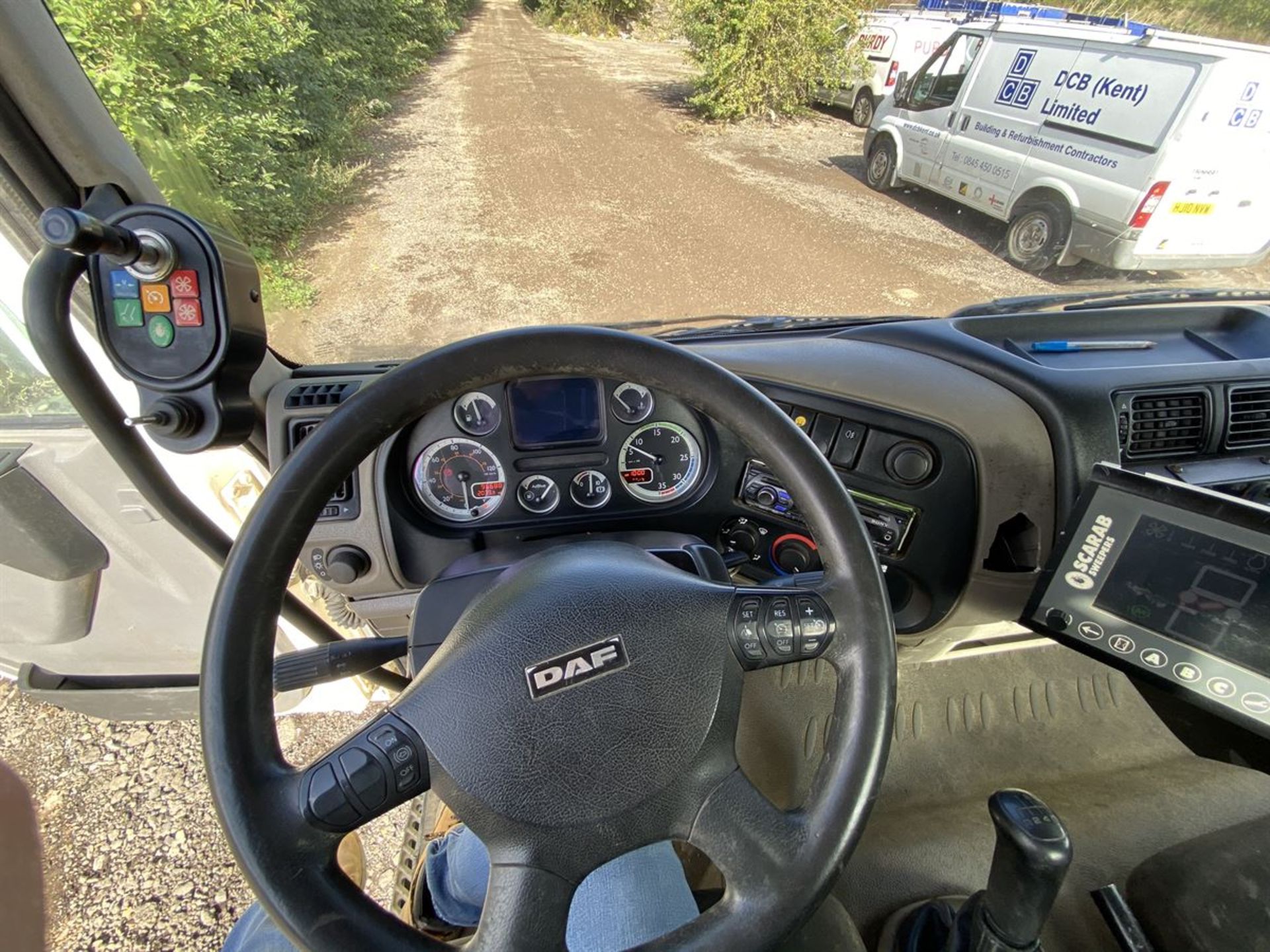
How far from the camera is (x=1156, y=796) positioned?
1.90m

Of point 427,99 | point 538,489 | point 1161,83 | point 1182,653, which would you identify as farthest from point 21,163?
point 427,99

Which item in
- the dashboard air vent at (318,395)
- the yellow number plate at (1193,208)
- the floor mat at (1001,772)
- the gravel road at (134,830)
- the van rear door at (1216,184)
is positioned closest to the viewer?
the dashboard air vent at (318,395)

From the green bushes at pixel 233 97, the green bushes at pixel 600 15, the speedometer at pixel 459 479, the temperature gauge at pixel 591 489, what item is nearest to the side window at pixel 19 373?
the green bushes at pixel 233 97

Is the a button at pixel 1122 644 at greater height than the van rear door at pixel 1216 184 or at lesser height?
lesser

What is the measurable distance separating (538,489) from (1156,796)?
75.4 inches

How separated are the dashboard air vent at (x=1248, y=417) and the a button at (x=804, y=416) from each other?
1054 millimetres

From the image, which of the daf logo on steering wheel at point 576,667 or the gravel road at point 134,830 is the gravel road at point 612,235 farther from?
the gravel road at point 134,830

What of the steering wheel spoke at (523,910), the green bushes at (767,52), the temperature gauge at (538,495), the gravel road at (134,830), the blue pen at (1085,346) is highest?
the green bushes at (767,52)

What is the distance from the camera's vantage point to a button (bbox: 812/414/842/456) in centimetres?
164

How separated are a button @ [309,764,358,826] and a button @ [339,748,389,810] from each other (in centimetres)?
1

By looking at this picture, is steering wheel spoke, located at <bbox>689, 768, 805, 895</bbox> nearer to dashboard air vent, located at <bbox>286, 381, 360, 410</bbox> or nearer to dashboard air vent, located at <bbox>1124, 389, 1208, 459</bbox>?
dashboard air vent, located at <bbox>286, 381, 360, 410</bbox>

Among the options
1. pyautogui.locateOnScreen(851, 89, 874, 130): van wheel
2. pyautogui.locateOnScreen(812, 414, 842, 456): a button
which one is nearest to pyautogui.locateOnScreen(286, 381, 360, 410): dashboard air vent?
pyautogui.locateOnScreen(812, 414, 842, 456): a button

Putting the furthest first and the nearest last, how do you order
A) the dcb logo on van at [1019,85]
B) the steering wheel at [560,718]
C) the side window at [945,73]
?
the side window at [945,73] → the dcb logo on van at [1019,85] → the steering wheel at [560,718]

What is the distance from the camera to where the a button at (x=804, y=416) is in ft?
5.42
